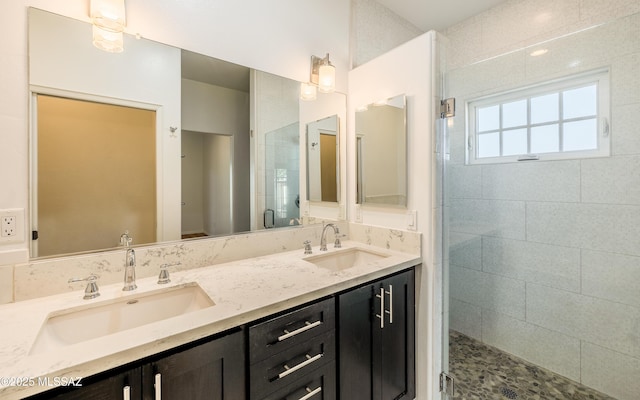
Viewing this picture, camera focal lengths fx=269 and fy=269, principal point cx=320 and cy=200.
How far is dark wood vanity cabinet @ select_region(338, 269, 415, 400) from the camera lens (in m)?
1.21

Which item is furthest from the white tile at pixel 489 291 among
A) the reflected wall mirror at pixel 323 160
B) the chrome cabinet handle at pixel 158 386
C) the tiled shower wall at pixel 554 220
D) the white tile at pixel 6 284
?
the white tile at pixel 6 284

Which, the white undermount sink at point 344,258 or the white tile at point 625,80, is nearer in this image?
the white tile at point 625,80

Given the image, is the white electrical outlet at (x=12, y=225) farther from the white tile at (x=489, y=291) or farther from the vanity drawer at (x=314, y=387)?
the white tile at (x=489, y=291)

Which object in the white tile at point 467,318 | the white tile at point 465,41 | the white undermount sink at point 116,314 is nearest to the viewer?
the white undermount sink at point 116,314

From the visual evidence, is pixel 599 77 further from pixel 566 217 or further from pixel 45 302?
pixel 45 302

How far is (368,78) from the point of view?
74.4 inches

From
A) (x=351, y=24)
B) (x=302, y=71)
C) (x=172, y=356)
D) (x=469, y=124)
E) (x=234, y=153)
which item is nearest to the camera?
(x=172, y=356)

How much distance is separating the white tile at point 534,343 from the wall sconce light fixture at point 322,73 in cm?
215

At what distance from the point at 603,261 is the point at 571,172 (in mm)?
579

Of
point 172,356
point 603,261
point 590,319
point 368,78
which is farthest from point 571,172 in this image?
point 172,356

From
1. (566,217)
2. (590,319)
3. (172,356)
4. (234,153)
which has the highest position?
(234,153)

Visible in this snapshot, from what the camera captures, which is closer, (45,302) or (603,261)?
(45,302)

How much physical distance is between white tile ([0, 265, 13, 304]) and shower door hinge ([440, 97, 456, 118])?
2048 millimetres

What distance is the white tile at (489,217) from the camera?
2.03m
